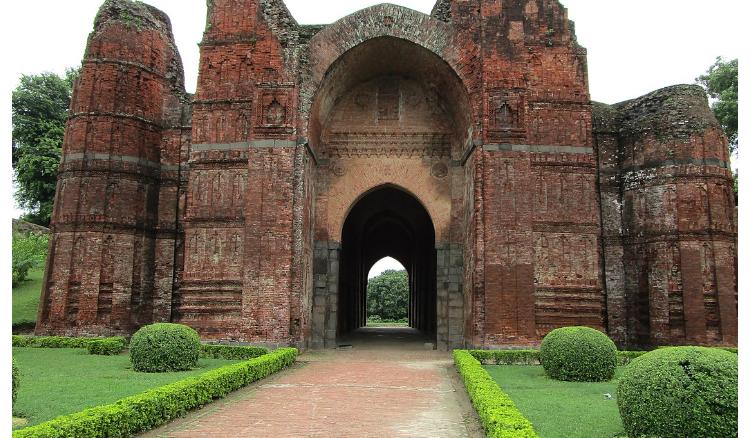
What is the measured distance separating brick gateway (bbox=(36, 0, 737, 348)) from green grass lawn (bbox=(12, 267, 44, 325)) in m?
5.02

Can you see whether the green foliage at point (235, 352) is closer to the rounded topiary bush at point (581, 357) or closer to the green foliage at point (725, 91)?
the rounded topiary bush at point (581, 357)

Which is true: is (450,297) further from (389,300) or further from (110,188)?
(389,300)

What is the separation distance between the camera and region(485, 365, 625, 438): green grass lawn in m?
6.50

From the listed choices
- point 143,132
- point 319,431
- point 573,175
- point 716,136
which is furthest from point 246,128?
point 716,136

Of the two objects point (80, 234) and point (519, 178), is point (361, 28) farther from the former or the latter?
point (80, 234)

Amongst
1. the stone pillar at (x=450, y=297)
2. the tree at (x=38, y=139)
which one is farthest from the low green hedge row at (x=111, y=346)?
the tree at (x=38, y=139)

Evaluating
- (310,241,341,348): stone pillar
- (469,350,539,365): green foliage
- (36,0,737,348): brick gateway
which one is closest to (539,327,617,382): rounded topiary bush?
(469,350,539,365): green foliage

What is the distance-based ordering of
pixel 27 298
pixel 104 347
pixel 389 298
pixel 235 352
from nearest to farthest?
1. pixel 235 352
2. pixel 104 347
3. pixel 27 298
4. pixel 389 298

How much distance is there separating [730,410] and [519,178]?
10.3 metres

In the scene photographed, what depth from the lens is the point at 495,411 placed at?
6.20 metres

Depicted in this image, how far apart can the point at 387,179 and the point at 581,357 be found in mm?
9404

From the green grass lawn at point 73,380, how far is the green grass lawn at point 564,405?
19.0ft

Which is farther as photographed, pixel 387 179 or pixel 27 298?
pixel 27 298

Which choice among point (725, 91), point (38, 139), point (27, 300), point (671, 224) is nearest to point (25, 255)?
point (27, 300)
